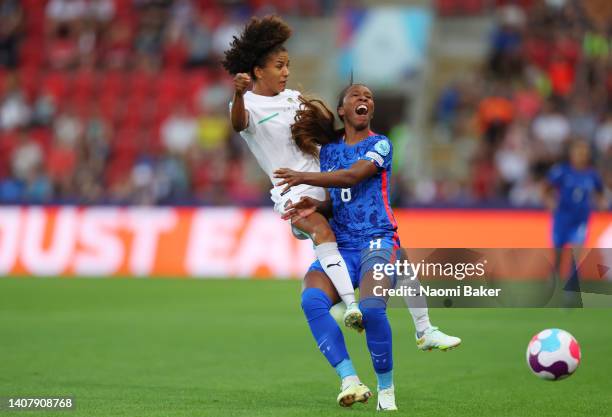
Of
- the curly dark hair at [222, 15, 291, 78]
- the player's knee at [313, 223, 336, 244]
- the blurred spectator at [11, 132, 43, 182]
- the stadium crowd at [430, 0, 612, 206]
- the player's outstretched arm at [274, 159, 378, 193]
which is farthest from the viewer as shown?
the blurred spectator at [11, 132, 43, 182]

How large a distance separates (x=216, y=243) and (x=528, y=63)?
26.1 feet

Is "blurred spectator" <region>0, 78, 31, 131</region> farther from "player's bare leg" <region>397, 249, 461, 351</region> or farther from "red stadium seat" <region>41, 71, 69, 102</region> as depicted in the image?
"player's bare leg" <region>397, 249, 461, 351</region>

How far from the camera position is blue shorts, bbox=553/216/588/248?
15984 millimetres

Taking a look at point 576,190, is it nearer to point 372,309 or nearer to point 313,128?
point 313,128

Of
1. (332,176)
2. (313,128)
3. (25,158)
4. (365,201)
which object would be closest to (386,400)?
(365,201)

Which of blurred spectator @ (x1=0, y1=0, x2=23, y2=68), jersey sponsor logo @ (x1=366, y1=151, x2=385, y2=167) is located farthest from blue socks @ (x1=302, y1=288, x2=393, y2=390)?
blurred spectator @ (x1=0, y1=0, x2=23, y2=68)

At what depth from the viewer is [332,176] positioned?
736cm

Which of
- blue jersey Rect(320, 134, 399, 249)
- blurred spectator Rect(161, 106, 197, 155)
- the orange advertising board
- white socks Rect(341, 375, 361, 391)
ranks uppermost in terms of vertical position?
blurred spectator Rect(161, 106, 197, 155)

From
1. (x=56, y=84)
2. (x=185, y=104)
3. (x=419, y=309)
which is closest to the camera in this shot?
(x=419, y=309)

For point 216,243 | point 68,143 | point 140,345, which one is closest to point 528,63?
point 216,243

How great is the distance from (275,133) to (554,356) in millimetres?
2425

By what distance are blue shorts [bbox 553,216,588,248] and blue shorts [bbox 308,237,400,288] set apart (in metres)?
8.78

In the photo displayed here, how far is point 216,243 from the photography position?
20188mm

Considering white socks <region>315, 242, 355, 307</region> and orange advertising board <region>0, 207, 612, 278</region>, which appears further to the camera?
orange advertising board <region>0, 207, 612, 278</region>
